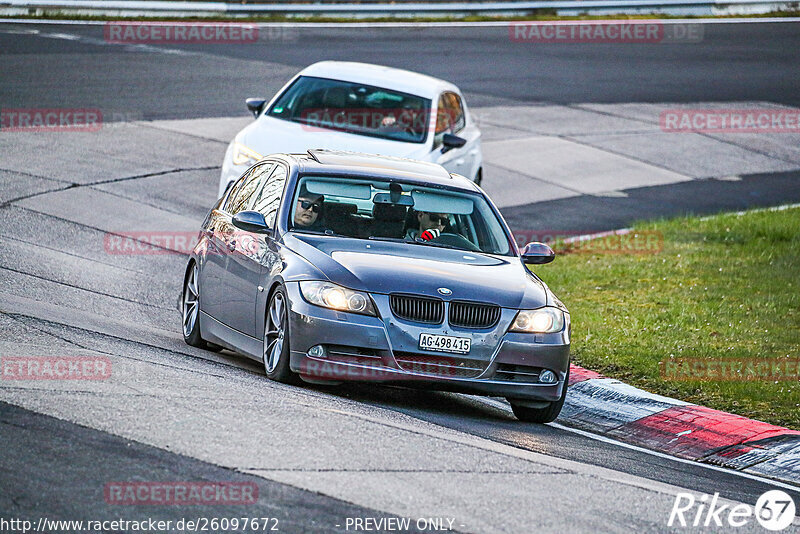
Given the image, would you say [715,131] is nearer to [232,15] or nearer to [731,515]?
[232,15]

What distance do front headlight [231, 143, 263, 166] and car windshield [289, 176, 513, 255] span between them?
5153mm

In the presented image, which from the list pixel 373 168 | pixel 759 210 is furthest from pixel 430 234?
pixel 759 210

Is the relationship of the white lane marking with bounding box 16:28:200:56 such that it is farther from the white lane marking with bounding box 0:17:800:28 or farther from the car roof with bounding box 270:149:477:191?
the car roof with bounding box 270:149:477:191

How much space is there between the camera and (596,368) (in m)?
11.5

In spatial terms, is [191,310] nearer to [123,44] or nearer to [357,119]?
[357,119]

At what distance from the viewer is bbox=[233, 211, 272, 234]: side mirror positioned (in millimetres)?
10109

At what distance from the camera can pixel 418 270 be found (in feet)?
30.9

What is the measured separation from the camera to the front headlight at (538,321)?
9352 millimetres

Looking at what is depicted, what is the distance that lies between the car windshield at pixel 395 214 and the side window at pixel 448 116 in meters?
6.08

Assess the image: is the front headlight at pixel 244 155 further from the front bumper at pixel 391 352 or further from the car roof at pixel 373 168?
the front bumper at pixel 391 352

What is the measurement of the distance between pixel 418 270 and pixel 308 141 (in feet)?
21.9

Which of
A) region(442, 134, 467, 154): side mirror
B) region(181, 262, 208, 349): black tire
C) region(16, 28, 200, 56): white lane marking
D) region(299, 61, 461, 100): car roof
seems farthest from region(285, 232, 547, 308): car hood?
region(16, 28, 200, 56): white lane marking

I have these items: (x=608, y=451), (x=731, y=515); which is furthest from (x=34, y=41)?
(x=731, y=515)

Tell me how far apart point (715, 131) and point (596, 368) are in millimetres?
16589
